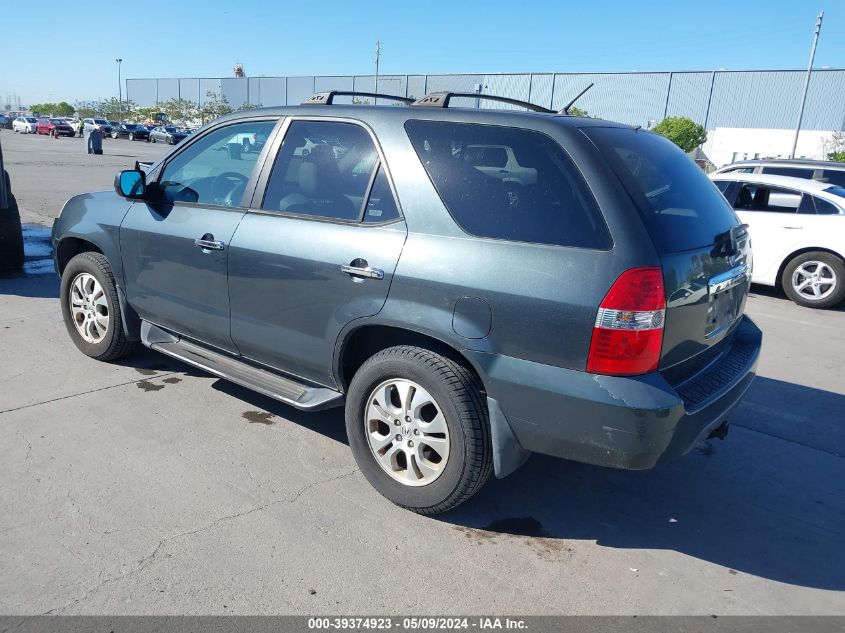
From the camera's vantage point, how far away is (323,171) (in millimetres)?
3637

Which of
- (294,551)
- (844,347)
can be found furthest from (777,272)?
(294,551)

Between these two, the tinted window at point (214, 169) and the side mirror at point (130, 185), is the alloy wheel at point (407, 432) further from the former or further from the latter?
the side mirror at point (130, 185)

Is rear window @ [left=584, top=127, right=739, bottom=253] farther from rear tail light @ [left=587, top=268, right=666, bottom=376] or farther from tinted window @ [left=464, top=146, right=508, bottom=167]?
tinted window @ [left=464, top=146, right=508, bottom=167]

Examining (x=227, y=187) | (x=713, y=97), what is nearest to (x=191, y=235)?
(x=227, y=187)

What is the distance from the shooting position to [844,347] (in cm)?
664

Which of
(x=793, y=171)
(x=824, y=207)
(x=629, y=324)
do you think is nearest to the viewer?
(x=629, y=324)

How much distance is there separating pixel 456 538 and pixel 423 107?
2098mm

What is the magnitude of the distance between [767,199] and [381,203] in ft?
23.9

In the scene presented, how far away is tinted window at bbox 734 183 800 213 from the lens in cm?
857

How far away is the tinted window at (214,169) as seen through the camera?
4.02 metres

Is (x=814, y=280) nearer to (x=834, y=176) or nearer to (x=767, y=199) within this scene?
(x=767, y=199)

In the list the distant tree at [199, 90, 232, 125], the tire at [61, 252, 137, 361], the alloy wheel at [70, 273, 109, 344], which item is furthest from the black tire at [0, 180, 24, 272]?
the distant tree at [199, 90, 232, 125]

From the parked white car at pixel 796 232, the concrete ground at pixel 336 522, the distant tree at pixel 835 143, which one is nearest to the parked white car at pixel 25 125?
the distant tree at pixel 835 143

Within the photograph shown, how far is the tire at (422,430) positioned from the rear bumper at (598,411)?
0.16 meters
